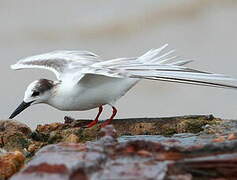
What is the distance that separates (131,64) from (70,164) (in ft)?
11.6

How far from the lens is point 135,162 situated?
353cm

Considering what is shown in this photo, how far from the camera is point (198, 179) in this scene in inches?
137

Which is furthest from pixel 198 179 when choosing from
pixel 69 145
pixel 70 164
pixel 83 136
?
pixel 83 136

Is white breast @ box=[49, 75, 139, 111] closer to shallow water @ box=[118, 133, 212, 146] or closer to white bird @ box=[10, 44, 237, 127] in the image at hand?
white bird @ box=[10, 44, 237, 127]

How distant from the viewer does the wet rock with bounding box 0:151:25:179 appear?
4609 millimetres

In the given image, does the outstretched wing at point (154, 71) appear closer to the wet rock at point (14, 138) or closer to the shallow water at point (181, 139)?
the shallow water at point (181, 139)

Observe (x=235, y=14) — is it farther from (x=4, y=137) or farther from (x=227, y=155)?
(x=227, y=155)

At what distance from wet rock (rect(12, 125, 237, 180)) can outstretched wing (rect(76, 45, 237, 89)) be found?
1764 millimetres

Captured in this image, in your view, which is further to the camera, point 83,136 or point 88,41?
point 88,41

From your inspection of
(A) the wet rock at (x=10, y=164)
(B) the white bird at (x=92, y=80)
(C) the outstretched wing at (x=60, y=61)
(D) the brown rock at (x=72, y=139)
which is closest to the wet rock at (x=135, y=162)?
(A) the wet rock at (x=10, y=164)

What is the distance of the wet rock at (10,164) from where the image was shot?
15.1 feet

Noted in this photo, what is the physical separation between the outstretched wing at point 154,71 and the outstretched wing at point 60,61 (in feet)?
2.44

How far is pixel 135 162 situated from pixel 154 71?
2.82 meters

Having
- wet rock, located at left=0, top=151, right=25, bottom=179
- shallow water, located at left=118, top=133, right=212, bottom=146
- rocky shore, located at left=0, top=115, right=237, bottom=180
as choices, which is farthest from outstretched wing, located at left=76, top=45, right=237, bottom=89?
rocky shore, located at left=0, top=115, right=237, bottom=180
